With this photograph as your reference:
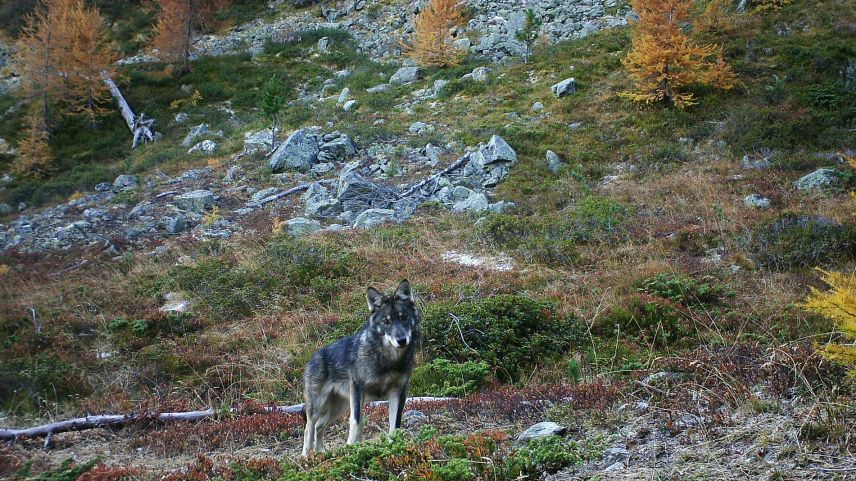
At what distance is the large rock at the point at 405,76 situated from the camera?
93.8ft

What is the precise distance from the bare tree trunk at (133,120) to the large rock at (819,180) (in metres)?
26.8

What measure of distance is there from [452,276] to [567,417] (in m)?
6.65

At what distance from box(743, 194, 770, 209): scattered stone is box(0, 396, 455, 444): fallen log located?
9.97 metres

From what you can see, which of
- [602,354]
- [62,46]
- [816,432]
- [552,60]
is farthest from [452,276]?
[62,46]

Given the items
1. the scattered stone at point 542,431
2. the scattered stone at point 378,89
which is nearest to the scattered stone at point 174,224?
the scattered stone at point 378,89

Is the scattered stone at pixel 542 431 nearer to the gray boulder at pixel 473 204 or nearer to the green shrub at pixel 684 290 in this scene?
the green shrub at pixel 684 290

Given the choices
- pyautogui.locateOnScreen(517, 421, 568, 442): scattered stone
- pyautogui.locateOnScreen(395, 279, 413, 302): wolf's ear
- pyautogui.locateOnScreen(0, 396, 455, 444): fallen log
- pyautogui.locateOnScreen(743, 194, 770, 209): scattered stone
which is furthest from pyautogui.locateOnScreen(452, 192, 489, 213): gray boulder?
pyautogui.locateOnScreen(517, 421, 568, 442): scattered stone

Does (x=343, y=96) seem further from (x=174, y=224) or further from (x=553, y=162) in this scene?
(x=553, y=162)

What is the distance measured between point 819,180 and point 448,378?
1158 centimetres

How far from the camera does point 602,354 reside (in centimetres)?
742

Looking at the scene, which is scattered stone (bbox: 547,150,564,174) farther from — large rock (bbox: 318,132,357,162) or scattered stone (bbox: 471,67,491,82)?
scattered stone (bbox: 471,67,491,82)

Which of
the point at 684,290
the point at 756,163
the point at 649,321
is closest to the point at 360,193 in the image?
the point at 684,290

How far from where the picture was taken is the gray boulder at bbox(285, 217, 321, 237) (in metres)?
15.3

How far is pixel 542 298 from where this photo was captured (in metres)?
9.33
